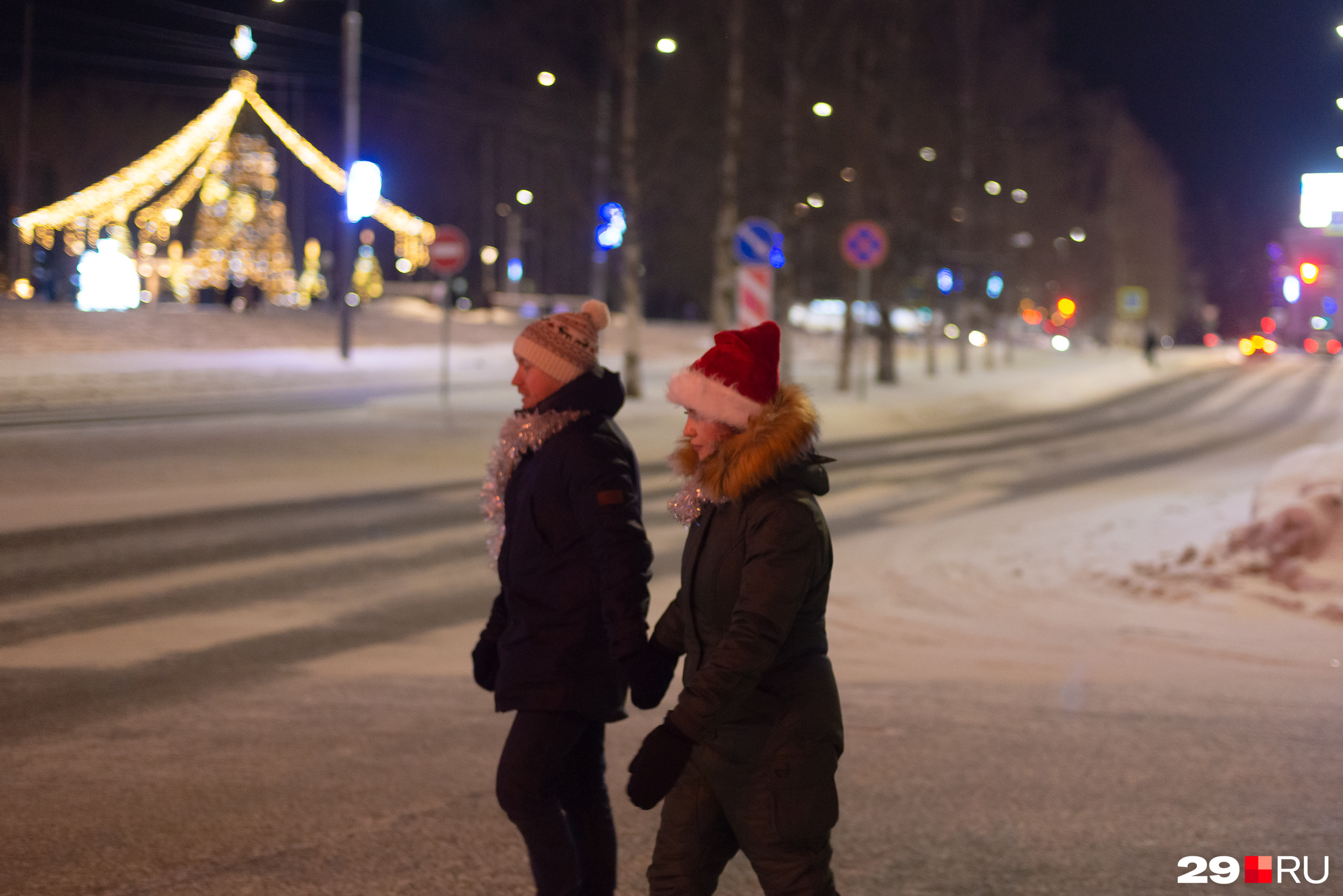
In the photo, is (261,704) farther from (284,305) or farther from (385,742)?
(284,305)

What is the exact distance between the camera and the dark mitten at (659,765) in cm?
328

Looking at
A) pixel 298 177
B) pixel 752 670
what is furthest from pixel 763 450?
pixel 298 177

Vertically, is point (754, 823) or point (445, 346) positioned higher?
point (445, 346)

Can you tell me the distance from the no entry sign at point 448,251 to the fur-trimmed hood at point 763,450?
20591 millimetres

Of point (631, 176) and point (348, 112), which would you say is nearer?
point (631, 176)

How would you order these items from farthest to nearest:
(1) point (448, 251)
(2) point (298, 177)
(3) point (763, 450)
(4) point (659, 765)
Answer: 1. (2) point (298, 177)
2. (1) point (448, 251)
3. (3) point (763, 450)
4. (4) point (659, 765)

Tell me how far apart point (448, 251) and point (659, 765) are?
70.4 ft

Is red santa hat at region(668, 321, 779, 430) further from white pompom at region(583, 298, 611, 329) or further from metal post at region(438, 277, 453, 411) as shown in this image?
metal post at region(438, 277, 453, 411)

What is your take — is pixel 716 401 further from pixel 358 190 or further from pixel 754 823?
pixel 358 190

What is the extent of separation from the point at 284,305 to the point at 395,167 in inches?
1145

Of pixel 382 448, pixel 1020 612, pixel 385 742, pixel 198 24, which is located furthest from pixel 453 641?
pixel 198 24

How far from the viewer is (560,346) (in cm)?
411

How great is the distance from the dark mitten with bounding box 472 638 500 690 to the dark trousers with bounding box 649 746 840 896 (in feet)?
2.74

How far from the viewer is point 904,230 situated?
125 ft
